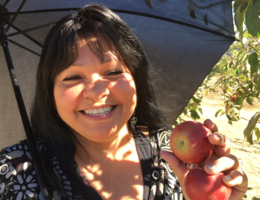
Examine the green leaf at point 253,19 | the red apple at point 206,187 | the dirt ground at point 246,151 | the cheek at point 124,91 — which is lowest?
the dirt ground at point 246,151

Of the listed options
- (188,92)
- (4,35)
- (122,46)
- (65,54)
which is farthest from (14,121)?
(188,92)

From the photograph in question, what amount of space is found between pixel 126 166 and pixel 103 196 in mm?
223

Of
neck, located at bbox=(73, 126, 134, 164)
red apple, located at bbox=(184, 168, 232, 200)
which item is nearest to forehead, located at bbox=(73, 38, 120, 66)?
neck, located at bbox=(73, 126, 134, 164)

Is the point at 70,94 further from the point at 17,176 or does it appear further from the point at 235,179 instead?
the point at 235,179

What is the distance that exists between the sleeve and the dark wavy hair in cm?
9

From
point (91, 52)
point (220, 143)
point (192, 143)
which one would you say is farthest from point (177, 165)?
point (91, 52)

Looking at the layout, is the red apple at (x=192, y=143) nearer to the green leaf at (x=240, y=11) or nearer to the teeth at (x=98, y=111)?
the teeth at (x=98, y=111)

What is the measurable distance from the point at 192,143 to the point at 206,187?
0.71 ft

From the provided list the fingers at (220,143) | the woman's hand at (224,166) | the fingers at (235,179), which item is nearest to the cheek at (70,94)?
the woman's hand at (224,166)

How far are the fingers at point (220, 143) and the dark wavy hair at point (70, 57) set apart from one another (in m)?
0.57

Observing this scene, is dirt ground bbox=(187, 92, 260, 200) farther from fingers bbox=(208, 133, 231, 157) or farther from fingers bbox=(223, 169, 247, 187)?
fingers bbox=(223, 169, 247, 187)

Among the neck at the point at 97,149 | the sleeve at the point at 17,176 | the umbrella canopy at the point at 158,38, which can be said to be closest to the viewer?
the sleeve at the point at 17,176

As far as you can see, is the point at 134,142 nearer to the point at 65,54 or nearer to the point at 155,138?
the point at 155,138

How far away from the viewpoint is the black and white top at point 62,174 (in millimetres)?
1244
